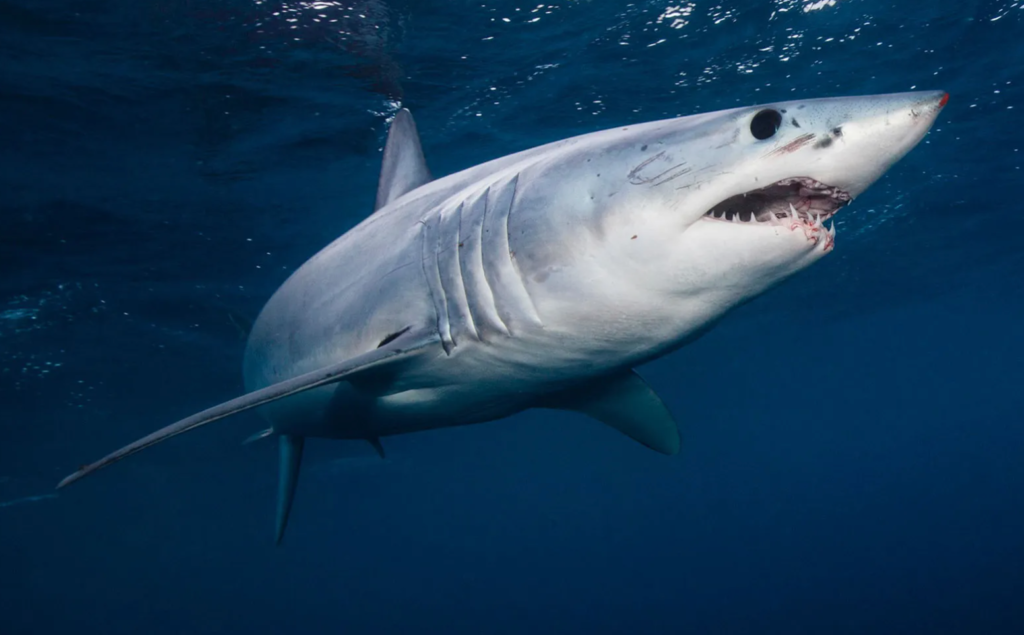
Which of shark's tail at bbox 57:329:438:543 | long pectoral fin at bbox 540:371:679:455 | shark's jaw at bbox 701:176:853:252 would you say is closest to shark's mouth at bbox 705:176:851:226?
shark's jaw at bbox 701:176:853:252

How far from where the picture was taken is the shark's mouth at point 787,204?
1997 mm

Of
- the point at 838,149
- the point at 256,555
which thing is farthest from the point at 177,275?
the point at 256,555

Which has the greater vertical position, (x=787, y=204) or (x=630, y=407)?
(x=787, y=204)

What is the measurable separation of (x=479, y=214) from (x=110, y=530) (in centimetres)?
6586

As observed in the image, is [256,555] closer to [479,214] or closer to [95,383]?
[95,383]

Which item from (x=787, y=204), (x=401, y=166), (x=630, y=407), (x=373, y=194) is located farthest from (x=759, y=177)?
(x=373, y=194)

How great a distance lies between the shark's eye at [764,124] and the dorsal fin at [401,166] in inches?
124

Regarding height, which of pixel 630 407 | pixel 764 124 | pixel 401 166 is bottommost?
pixel 630 407

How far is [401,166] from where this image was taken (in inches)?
186

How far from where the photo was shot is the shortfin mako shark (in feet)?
6.31

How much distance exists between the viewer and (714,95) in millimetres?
10953

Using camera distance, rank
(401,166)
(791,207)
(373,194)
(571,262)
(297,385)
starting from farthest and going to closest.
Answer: (373,194) → (401,166) → (297,385) → (571,262) → (791,207)

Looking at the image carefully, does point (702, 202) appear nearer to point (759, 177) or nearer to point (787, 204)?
point (759, 177)

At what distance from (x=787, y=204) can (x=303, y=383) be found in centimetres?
212
